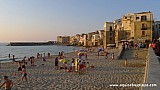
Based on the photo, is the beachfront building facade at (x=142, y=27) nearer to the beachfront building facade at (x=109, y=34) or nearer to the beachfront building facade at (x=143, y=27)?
the beachfront building facade at (x=143, y=27)

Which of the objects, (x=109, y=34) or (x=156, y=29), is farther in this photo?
(x=109, y=34)

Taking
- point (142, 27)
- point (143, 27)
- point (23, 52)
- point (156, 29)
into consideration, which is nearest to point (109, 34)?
point (156, 29)

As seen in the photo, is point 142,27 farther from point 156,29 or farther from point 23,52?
point 23,52

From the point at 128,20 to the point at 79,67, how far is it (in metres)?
49.4

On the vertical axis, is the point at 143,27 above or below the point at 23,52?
above

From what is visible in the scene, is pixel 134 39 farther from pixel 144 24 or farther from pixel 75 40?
pixel 75 40

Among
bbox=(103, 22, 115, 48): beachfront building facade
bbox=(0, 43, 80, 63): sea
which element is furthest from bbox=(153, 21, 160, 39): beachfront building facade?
bbox=(0, 43, 80, 63): sea

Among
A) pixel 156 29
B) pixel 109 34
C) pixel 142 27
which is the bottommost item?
pixel 109 34

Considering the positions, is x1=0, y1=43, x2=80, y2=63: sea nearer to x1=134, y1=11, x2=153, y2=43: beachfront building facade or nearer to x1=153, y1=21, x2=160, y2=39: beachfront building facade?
x1=134, y1=11, x2=153, y2=43: beachfront building facade

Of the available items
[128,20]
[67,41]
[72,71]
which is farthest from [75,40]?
[72,71]

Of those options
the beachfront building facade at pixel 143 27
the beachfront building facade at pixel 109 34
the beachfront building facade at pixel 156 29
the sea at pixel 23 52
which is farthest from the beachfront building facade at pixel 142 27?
the sea at pixel 23 52

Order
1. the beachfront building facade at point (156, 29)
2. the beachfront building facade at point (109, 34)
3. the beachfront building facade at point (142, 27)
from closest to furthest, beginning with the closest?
the beachfront building facade at point (142, 27)
the beachfront building facade at point (156, 29)
the beachfront building facade at point (109, 34)

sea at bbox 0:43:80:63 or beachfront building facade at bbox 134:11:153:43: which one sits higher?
beachfront building facade at bbox 134:11:153:43

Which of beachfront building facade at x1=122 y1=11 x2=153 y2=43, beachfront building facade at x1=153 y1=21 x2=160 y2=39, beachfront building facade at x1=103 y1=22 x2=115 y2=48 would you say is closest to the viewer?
beachfront building facade at x1=122 y1=11 x2=153 y2=43
